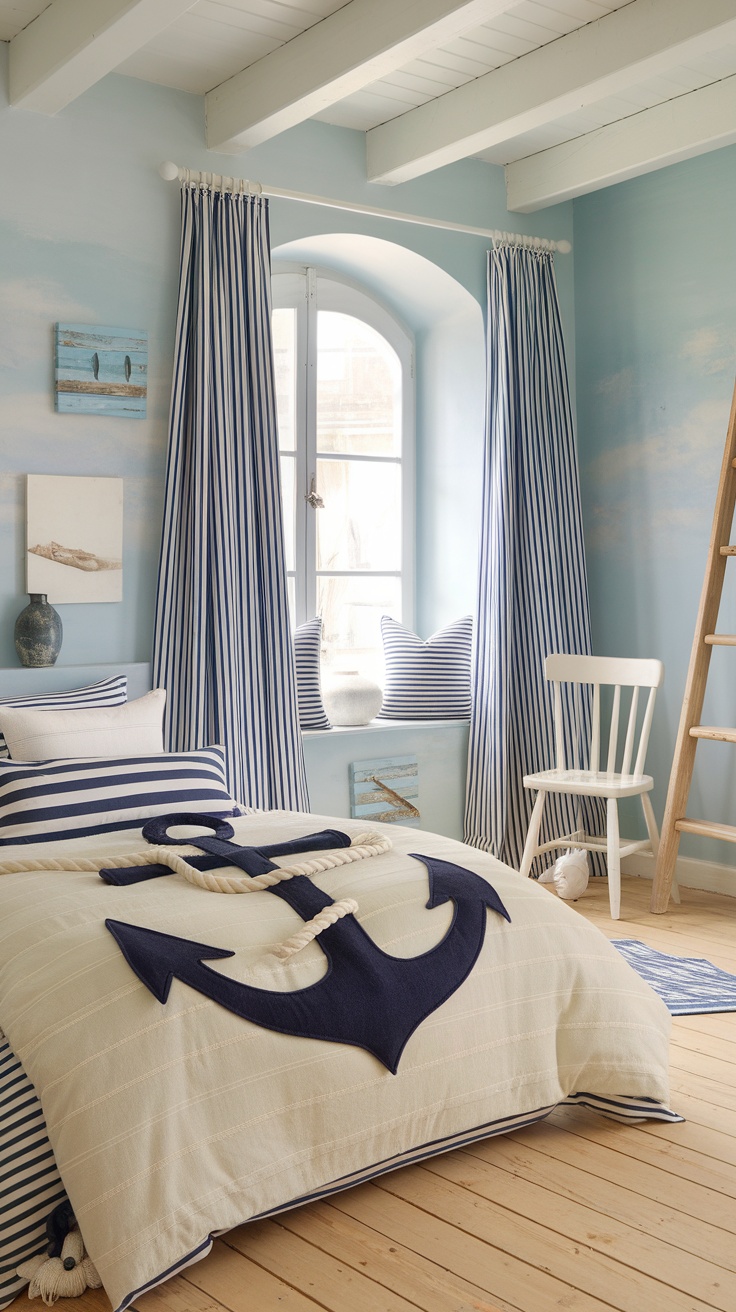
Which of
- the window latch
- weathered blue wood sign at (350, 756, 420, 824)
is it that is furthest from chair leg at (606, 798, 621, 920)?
the window latch

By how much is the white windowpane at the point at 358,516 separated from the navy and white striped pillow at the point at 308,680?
0.50 meters

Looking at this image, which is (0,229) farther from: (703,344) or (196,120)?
(703,344)

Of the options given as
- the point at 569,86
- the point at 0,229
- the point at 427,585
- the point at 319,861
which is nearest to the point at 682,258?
the point at 569,86

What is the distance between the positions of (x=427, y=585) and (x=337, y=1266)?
3.32 m

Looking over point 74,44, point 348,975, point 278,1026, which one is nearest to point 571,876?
point 348,975

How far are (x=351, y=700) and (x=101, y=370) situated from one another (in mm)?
1456

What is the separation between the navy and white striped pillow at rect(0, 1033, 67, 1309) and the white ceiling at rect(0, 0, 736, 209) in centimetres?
240

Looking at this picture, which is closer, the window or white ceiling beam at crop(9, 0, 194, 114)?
white ceiling beam at crop(9, 0, 194, 114)

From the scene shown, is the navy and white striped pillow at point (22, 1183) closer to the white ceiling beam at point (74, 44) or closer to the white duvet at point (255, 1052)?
the white duvet at point (255, 1052)

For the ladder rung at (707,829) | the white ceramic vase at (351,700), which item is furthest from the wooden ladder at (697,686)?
the white ceramic vase at (351,700)

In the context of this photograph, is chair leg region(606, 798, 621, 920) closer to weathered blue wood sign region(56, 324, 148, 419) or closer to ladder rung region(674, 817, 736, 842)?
ladder rung region(674, 817, 736, 842)

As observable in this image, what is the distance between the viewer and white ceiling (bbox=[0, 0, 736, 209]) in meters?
3.05

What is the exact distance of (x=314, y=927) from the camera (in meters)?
2.02

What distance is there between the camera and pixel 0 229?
11.1 ft
